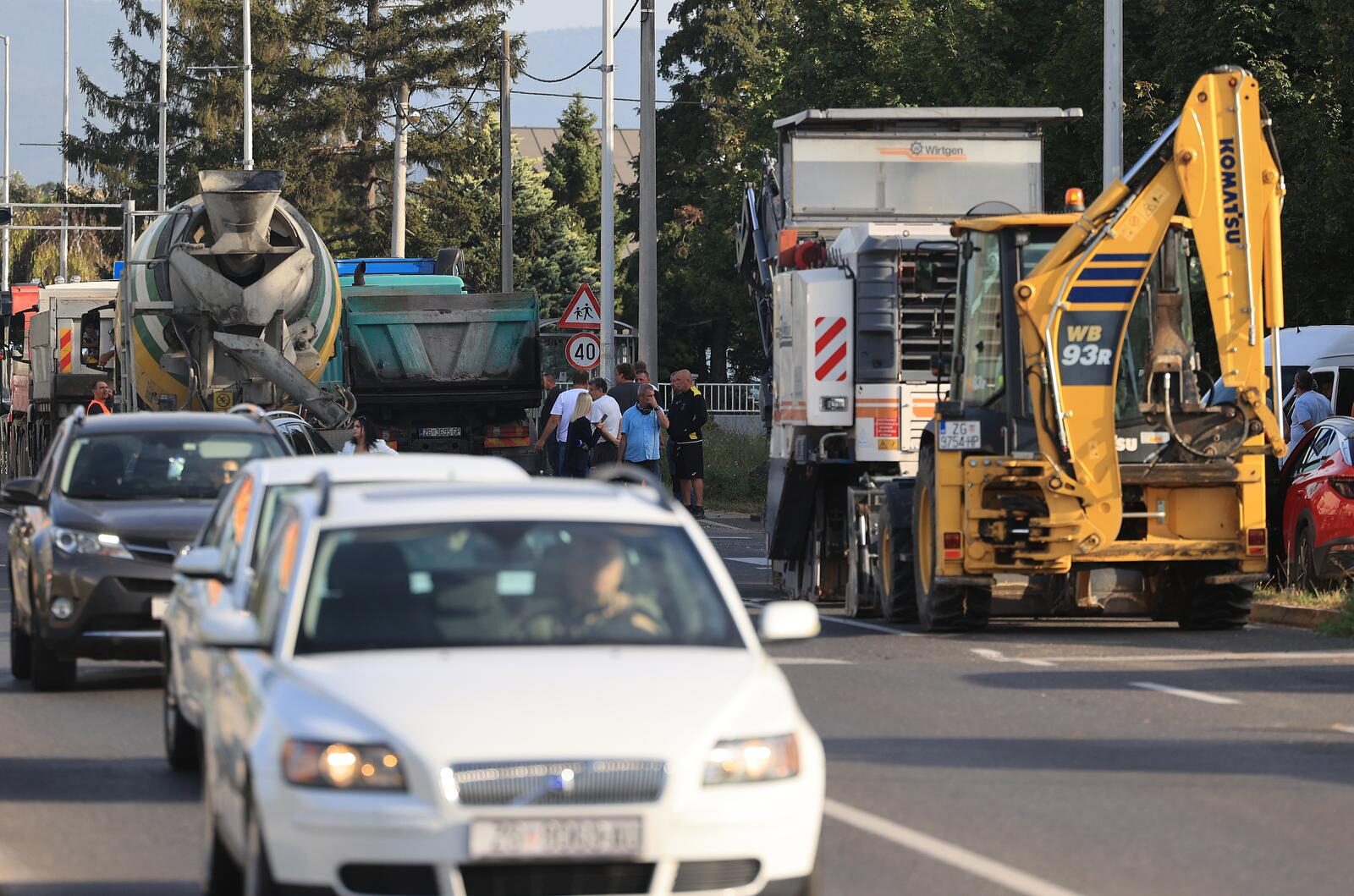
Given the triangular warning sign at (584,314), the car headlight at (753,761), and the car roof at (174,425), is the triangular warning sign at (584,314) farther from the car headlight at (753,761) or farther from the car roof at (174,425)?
the car headlight at (753,761)

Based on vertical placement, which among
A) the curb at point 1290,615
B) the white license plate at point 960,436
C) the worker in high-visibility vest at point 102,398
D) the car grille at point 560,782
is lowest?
the curb at point 1290,615

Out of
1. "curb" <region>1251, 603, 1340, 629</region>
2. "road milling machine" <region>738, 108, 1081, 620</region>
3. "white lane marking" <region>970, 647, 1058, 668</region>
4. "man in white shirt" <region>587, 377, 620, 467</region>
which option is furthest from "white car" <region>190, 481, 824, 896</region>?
"man in white shirt" <region>587, 377, 620, 467</region>

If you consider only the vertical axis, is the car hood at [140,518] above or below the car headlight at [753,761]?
above

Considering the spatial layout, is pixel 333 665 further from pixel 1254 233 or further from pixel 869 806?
pixel 1254 233

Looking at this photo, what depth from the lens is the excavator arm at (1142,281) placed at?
16.4 m

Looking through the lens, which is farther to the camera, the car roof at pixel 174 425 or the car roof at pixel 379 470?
the car roof at pixel 174 425

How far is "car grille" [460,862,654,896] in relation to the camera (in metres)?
6.39

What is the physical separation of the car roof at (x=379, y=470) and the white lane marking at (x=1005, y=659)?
5882mm

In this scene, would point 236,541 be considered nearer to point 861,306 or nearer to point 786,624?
point 786,624

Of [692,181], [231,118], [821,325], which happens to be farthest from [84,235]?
[821,325]

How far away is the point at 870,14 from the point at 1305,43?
2812 centimetres

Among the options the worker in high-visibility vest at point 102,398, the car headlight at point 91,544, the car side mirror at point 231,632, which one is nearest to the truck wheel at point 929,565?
the car headlight at point 91,544

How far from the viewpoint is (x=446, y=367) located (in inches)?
1332

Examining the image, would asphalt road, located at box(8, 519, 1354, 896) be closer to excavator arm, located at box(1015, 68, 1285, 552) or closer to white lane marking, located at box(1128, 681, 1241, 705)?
white lane marking, located at box(1128, 681, 1241, 705)
